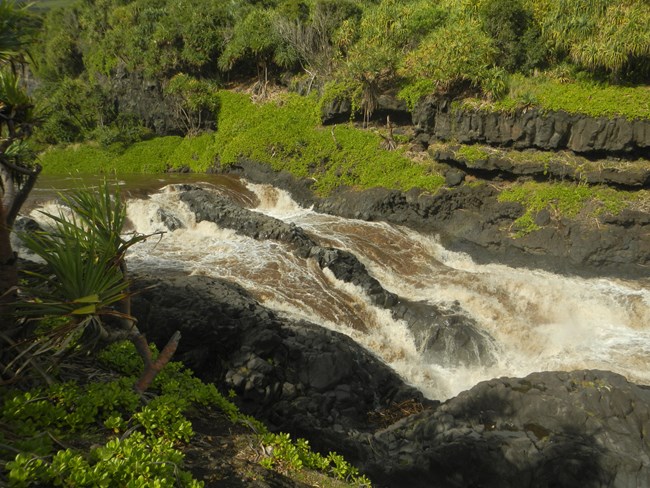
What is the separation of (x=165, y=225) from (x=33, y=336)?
12.7 m

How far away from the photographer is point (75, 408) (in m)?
3.72

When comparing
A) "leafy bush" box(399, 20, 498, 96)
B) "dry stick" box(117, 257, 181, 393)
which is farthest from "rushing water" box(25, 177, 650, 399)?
"leafy bush" box(399, 20, 498, 96)

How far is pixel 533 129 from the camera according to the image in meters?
17.6

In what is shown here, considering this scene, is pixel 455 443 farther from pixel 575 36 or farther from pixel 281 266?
pixel 575 36

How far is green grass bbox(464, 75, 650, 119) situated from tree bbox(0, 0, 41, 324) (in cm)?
1800

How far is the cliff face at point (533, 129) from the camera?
52.0 feet

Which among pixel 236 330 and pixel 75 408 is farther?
pixel 236 330

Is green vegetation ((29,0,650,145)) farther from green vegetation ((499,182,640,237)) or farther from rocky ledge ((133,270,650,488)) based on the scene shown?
rocky ledge ((133,270,650,488))

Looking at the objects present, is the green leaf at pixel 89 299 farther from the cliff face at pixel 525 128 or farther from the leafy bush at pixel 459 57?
the leafy bush at pixel 459 57

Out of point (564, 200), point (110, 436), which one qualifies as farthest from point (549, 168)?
point (110, 436)

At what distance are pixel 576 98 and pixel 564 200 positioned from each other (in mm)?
4223

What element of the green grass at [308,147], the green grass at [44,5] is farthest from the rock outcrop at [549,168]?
the green grass at [44,5]

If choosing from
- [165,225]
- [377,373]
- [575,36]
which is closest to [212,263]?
[165,225]

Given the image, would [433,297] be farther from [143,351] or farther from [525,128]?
[143,351]
